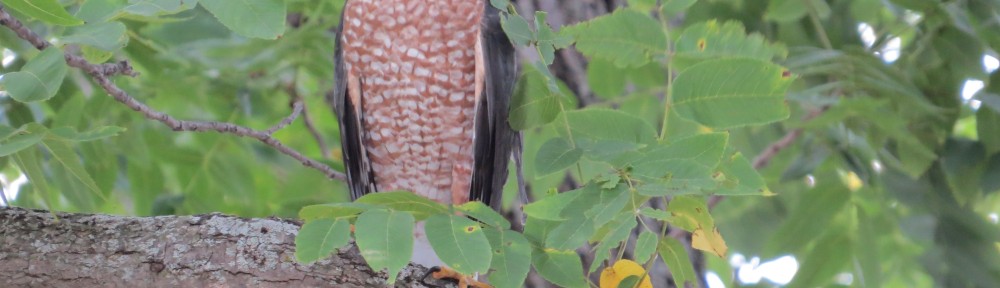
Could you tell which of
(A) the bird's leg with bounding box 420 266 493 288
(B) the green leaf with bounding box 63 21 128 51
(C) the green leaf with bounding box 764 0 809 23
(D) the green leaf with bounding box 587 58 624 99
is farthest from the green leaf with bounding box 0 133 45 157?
(C) the green leaf with bounding box 764 0 809 23

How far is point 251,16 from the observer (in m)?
2.00

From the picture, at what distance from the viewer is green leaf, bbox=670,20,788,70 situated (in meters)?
2.04

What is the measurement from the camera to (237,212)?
11.3 feet

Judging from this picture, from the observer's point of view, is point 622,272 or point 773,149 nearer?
point 622,272

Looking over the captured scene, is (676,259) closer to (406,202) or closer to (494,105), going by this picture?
(406,202)

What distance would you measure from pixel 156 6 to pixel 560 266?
0.91m

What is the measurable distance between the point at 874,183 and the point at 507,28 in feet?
5.62

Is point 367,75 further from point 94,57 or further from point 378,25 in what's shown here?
point 94,57

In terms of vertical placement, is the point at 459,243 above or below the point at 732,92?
below

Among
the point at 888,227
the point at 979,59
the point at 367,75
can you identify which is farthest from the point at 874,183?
the point at 367,75

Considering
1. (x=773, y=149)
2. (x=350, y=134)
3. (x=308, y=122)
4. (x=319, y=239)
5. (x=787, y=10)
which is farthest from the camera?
(x=308, y=122)

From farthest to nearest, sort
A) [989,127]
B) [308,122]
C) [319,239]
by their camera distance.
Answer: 1. [308,122]
2. [989,127]
3. [319,239]

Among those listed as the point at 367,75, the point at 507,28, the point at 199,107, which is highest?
the point at 199,107

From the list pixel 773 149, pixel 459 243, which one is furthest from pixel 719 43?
pixel 773 149
